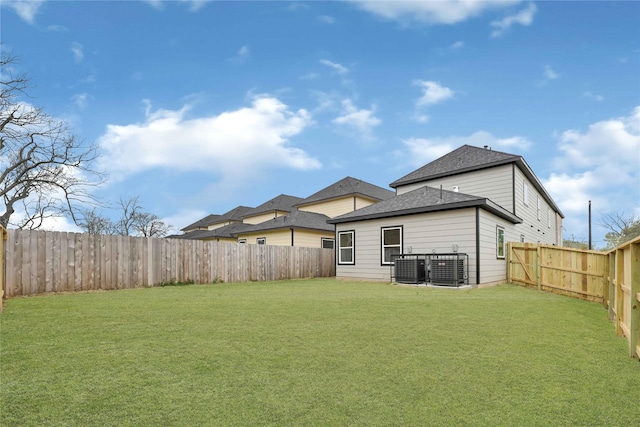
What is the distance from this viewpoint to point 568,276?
10219 mm

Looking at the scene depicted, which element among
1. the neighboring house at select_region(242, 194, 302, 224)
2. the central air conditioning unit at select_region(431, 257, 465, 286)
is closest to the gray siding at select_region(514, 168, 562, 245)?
the central air conditioning unit at select_region(431, 257, 465, 286)

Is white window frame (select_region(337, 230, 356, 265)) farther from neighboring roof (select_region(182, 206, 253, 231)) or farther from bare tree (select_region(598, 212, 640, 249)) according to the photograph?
bare tree (select_region(598, 212, 640, 249))

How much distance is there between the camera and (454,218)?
40.7 feet

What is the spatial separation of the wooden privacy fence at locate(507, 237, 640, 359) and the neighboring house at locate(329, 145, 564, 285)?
36.2 inches

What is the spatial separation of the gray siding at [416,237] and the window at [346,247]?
189mm

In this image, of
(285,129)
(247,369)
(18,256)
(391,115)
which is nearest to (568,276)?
(391,115)

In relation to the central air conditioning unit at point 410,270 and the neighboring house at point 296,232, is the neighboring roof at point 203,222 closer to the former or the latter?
the neighboring house at point 296,232

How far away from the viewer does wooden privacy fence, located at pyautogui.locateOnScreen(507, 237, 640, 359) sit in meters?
4.28

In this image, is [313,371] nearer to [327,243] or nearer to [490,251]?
[490,251]

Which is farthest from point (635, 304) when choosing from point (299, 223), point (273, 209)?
point (273, 209)

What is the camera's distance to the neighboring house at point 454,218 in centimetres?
1211

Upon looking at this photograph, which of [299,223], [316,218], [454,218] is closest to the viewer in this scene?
[454,218]

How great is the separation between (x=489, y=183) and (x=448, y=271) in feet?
22.1

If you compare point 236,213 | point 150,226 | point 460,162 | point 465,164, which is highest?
point 460,162
